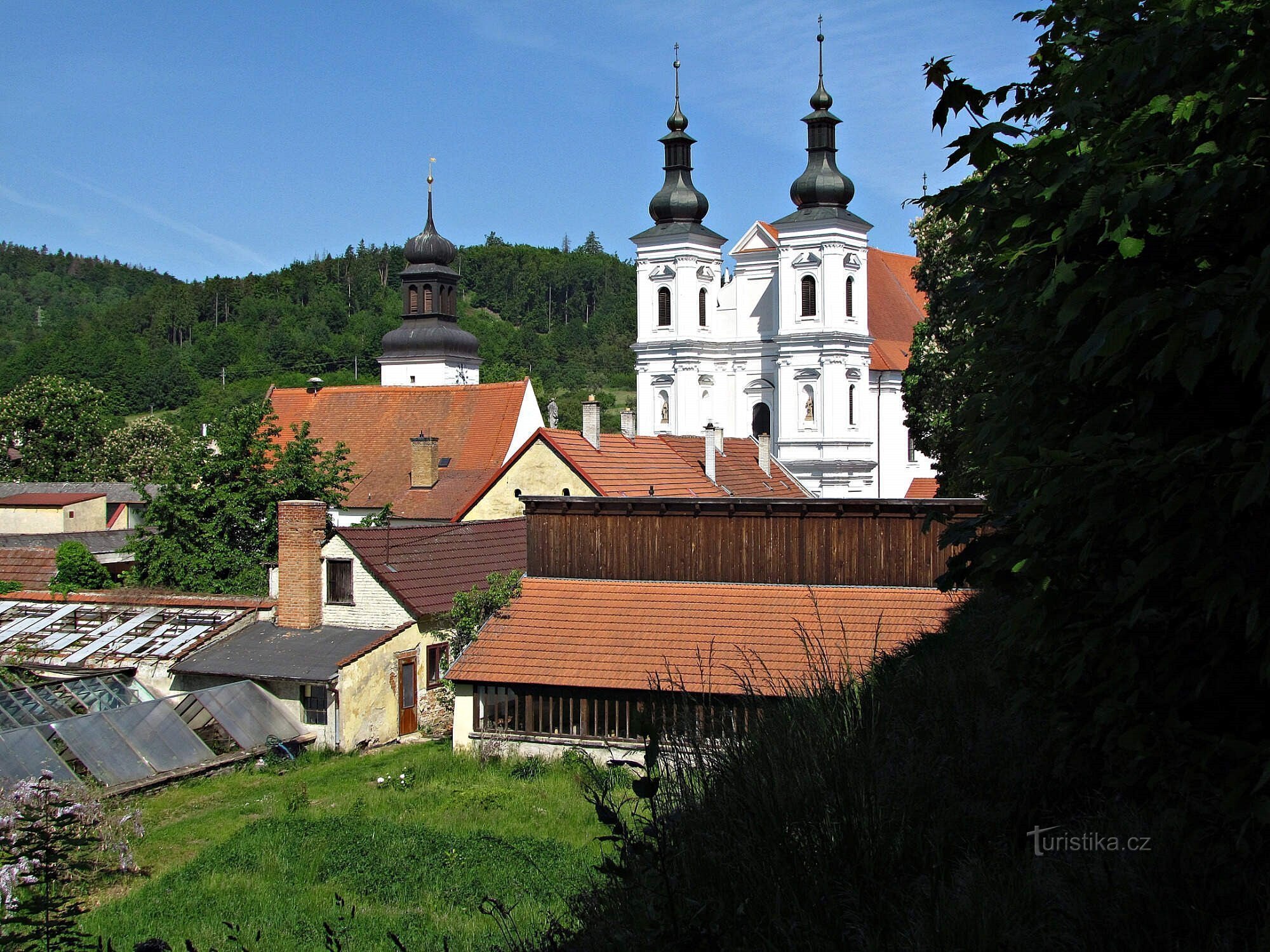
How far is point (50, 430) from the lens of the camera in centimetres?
6012

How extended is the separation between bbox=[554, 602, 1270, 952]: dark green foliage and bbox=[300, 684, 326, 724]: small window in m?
16.3

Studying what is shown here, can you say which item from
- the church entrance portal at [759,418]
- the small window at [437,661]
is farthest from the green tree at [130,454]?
the small window at [437,661]

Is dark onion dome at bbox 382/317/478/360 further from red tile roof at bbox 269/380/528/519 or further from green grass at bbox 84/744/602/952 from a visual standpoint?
green grass at bbox 84/744/602/952

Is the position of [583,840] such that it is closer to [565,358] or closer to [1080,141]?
[1080,141]

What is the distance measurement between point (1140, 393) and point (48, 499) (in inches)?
1879

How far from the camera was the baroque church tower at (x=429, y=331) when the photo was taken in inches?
2874

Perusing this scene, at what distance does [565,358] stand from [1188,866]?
14309 cm

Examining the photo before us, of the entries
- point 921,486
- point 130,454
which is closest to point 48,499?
point 130,454

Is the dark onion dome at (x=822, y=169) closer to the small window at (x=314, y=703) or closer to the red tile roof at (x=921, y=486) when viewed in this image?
the red tile roof at (x=921, y=486)

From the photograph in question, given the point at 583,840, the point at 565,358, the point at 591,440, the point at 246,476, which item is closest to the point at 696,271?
the point at 591,440

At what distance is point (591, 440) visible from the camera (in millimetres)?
30281

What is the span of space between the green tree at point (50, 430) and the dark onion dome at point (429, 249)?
69.8 feet

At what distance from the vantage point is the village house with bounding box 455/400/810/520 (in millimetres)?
28312

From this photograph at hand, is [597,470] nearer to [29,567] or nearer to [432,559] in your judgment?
[432,559]
